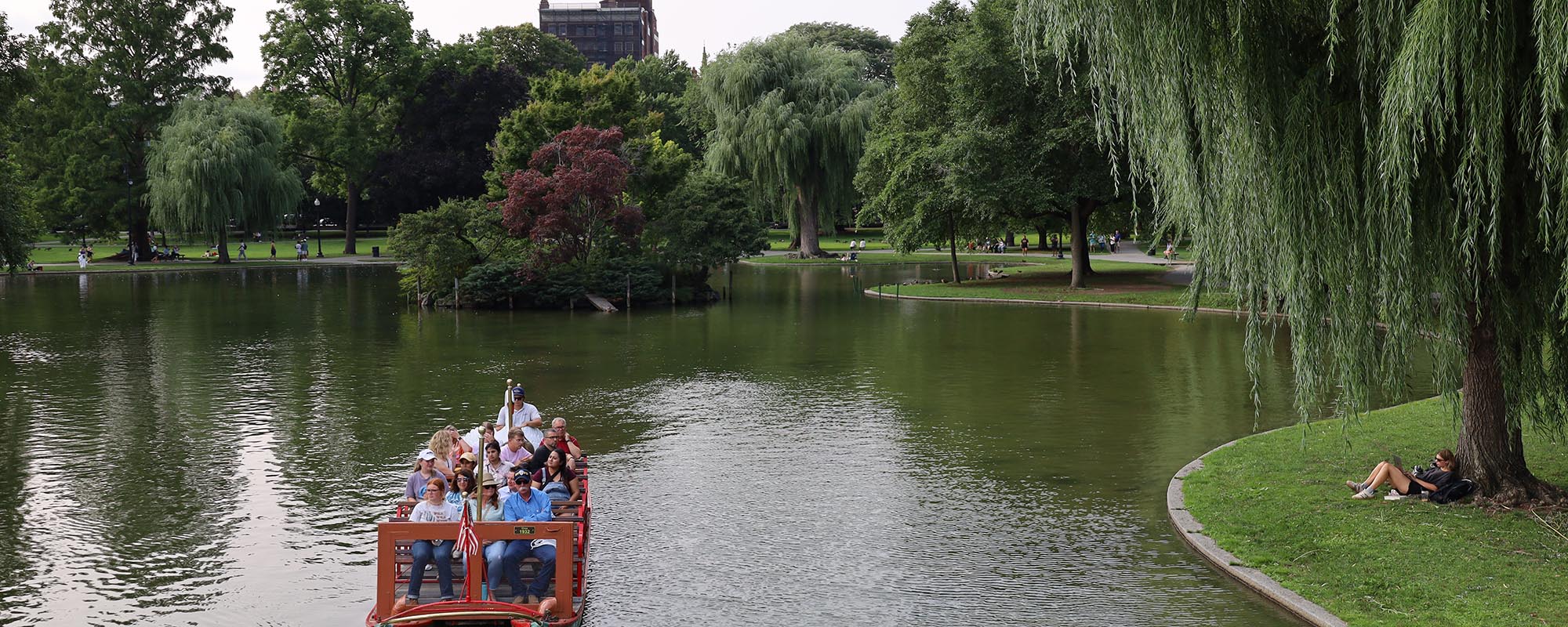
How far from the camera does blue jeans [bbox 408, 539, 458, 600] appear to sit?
35.6ft

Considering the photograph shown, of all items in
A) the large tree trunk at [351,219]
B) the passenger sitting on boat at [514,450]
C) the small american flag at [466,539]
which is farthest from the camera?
the large tree trunk at [351,219]

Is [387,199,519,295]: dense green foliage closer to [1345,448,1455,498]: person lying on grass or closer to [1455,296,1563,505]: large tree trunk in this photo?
[1345,448,1455,498]: person lying on grass

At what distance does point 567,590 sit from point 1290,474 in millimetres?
9781

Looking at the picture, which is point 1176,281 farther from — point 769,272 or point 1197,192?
point 1197,192

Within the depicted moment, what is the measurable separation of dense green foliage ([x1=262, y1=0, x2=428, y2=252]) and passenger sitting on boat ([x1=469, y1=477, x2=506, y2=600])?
7013cm

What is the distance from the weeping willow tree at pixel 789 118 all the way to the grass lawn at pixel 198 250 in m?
21.4

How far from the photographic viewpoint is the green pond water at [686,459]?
12.4 meters

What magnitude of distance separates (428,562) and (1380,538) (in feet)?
30.9

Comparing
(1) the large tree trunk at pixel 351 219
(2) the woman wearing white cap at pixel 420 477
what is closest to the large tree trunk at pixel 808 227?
(1) the large tree trunk at pixel 351 219

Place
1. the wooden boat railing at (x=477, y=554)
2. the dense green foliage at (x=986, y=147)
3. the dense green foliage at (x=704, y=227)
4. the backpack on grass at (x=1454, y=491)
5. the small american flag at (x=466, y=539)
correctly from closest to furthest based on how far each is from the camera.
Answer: the wooden boat railing at (x=477, y=554) → the small american flag at (x=466, y=539) → the backpack on grass at (x=1454, y=491) → the dense green foliage at (x=986, y=147) → the dense green foliage at (x=704, y=227)

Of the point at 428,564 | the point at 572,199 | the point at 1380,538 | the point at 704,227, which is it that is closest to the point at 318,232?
the point at 572,199

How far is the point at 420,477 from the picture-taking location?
13.1 m

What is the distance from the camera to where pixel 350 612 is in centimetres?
1184

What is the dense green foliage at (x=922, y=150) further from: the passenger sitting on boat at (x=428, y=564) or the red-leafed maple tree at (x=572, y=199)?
the passenger sitting on boat at (x=428, y=564)
